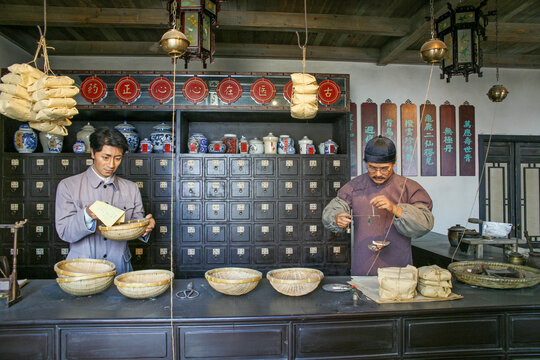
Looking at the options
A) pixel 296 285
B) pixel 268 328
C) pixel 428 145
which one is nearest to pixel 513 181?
pixel 428 145

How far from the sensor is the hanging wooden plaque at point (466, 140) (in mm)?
5059

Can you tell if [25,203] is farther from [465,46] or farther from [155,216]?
[465,46]

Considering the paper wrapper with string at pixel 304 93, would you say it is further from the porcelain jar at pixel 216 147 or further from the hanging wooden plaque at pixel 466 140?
the hanging wooden plaque at pixel 466 140

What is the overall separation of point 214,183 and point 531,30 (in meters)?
4.09

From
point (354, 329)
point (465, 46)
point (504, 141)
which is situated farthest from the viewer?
point (504, 141)

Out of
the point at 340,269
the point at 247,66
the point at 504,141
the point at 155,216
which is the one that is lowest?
the point at 340,269

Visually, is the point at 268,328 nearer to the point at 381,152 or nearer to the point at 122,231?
the point at 122,231

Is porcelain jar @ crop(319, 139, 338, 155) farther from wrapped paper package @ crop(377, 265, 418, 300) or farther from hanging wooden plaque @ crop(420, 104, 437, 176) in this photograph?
wrapped paper package @ crop(377, 265, 418, 300)

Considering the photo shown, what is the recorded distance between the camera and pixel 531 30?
162 inches

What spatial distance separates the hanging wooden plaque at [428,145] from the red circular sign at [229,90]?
2.66m

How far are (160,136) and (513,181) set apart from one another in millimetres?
5017

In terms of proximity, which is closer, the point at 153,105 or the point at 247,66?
the point at 153,105

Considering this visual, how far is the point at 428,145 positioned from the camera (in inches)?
196

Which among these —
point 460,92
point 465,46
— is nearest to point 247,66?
point 465,46
